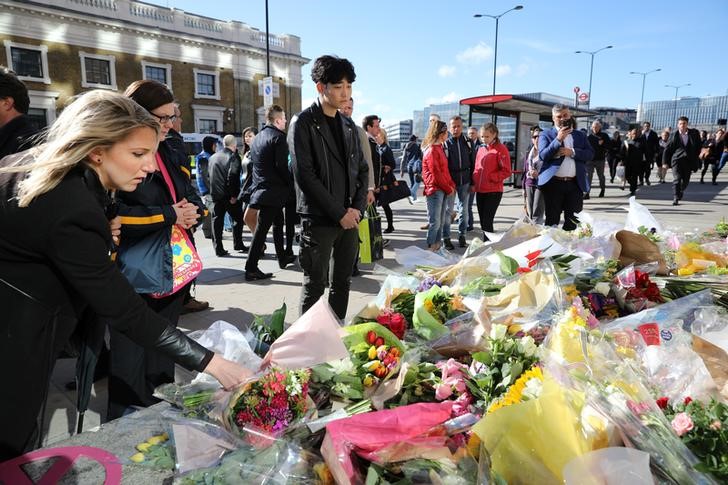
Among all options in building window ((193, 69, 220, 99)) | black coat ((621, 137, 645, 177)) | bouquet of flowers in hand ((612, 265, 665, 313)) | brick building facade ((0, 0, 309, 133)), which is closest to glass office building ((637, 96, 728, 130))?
brick building facade ((0, 0, 309, 133))

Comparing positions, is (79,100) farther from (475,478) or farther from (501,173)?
(501,173)

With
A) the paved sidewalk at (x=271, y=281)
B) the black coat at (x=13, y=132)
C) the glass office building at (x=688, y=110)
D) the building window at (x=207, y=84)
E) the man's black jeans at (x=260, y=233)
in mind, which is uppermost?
the glass office building at (x=688, y=110)

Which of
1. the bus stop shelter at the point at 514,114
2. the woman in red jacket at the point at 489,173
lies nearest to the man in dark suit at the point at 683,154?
the bus stop shelter at the point at 514,114

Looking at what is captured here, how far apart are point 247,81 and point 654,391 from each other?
1539 inches

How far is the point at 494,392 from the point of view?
150 cm

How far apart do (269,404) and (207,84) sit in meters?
37.9

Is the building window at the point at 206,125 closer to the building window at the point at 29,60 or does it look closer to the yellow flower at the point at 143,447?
the building window at the point at 29,60

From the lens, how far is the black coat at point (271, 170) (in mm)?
5578

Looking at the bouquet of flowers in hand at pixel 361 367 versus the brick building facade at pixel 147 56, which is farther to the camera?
the brick building facade at pixel 147 56

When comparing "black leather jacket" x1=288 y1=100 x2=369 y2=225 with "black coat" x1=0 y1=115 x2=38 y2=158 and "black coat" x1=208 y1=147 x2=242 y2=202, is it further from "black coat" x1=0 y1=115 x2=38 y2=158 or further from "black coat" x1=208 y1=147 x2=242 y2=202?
"black coat" x1=208 y1=147 x2=242 y2=202

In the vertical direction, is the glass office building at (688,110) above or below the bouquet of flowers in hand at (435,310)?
above

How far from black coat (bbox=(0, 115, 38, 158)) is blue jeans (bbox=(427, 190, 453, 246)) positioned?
476 cm

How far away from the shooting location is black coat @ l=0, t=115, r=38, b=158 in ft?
8.49

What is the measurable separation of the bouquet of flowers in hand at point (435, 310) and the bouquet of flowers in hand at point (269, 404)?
62cm
